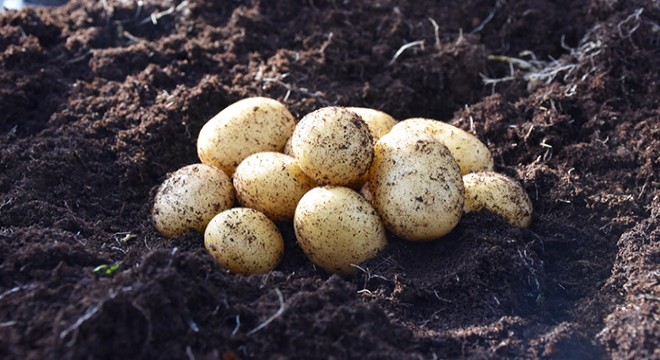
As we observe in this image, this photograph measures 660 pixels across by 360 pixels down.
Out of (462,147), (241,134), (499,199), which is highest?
(241,134)

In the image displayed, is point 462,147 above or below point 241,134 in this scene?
below

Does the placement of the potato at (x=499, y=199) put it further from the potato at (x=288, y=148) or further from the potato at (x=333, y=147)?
the potato at (x=288, y=148)

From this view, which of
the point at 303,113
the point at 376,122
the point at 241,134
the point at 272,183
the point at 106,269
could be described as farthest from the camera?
the point at 303,113

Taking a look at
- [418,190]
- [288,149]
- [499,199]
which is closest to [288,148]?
[288,149]

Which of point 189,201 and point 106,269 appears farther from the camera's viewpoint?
point 189,201

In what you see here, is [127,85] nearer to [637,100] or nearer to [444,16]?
[444,16]

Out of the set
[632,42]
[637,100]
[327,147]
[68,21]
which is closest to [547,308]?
[327,147]

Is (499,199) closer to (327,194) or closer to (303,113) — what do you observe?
(327,194)
